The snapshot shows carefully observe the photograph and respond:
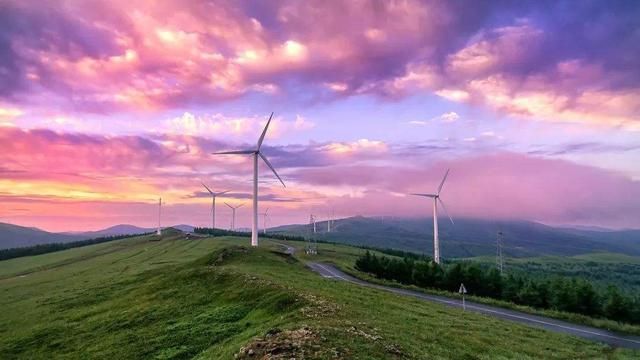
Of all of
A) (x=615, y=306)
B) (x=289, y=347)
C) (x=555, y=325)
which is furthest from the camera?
(x=615, y=306)

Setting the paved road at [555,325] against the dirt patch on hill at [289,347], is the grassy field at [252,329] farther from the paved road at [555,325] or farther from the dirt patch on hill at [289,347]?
the paved road at [555,325]

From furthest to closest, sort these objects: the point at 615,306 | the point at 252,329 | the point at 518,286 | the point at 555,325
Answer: the point at 518,286, the point at 615,306, the point at 555,325, the point at 252,329

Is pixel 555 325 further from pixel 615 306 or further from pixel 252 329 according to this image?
pixel 252 329

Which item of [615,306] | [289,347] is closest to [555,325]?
[615,306]

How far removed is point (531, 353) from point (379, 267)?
65.9 meters

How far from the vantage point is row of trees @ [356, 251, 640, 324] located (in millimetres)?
62912

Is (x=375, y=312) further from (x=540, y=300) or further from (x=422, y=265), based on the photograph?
(x=422, y=265)

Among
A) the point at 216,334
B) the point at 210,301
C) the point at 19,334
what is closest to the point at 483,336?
the point at 216,334

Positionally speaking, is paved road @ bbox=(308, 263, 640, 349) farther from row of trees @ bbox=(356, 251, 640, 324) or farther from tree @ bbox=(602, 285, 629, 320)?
tree @ bbox=(602, 285, 629, 320)

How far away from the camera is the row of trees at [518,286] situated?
206 feet

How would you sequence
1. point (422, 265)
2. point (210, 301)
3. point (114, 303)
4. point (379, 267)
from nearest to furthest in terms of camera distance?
point (210, 301) < point (114, 303) < point (422, 265) < point (379, 267)

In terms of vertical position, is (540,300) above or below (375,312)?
below

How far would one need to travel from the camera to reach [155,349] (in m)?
34.3

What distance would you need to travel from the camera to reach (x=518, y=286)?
256ft
